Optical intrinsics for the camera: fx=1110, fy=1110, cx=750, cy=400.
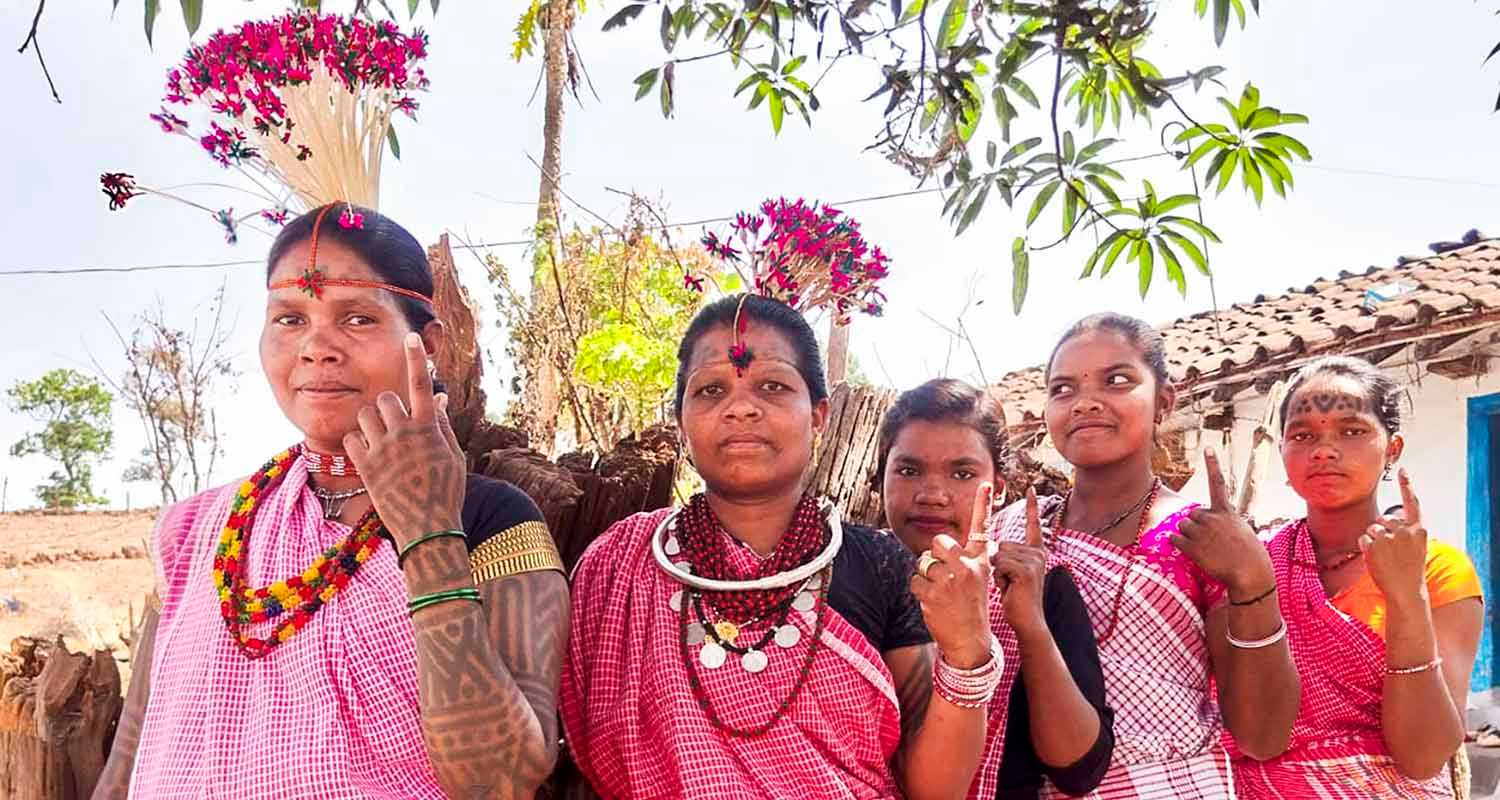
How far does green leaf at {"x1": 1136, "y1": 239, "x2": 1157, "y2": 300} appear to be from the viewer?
8.14ft

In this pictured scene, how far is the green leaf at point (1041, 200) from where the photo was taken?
255 centimetres

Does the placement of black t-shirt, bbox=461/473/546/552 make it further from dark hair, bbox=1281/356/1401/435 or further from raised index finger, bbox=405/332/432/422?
dark hair, bbox=1281/356/1401/435

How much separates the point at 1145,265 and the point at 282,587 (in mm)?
1919

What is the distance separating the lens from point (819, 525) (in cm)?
241

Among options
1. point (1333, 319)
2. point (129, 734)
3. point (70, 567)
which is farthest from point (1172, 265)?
point (70, 567)

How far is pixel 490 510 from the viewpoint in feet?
6.88

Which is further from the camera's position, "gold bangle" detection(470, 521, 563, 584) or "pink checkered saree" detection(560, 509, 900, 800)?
"pink checkered saree" detection(560, 509, 900, 800)

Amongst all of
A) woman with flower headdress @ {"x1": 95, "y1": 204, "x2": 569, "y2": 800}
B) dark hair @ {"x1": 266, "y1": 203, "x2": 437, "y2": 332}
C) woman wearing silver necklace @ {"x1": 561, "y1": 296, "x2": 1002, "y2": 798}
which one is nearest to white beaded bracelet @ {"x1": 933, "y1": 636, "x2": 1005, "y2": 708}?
woman wearing silver necklace @ {"x1": 561, "y1": 296, "x2": 1002, "y2": 798}

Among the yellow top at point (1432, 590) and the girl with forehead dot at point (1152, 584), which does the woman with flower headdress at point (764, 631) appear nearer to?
the girl with forehead dot at point (1152, 584)

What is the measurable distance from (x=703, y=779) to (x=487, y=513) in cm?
66

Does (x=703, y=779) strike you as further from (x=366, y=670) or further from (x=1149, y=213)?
(x=1149, y=213)

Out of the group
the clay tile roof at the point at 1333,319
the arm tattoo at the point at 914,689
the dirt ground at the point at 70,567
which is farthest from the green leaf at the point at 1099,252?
the dirt ground at the point at 70,567

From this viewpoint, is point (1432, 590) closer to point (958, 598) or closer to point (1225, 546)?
point (1225, 546)

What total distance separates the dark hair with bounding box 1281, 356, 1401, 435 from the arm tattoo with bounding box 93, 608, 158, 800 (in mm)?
2930
